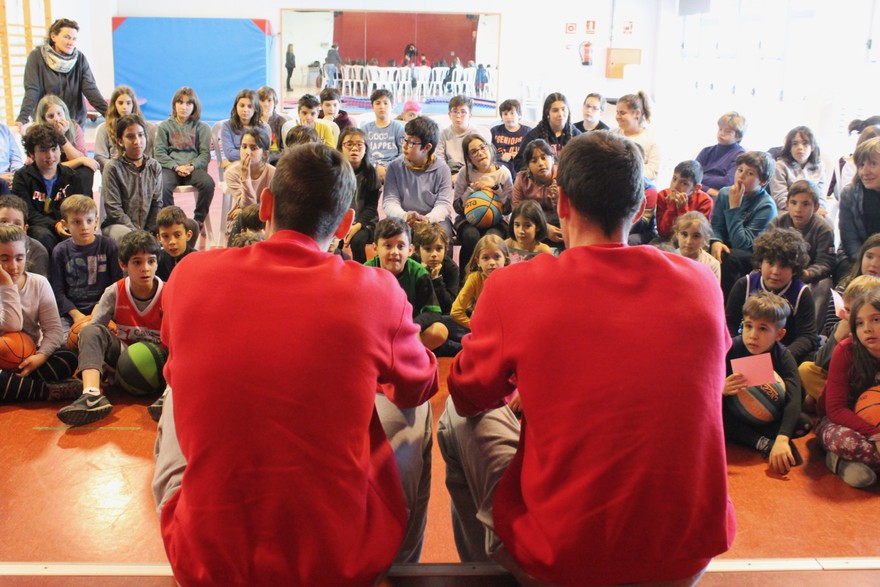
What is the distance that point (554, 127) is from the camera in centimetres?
568

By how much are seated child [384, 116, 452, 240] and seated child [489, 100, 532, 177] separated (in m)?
0.96

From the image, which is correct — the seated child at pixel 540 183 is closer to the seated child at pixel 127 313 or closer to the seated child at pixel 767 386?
the seated child at pixel 767 386

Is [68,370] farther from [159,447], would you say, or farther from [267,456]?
[267,456]

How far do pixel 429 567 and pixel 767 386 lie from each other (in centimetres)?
172

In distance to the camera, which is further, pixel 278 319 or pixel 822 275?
pixel 822 275

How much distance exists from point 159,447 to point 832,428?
2.28m

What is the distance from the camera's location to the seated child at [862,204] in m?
4.31

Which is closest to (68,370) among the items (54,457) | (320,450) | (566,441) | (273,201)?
(54,457)

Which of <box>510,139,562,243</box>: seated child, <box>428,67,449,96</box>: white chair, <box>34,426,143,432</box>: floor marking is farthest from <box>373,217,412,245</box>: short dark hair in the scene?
<box>428,67,449,96</box>: white chair

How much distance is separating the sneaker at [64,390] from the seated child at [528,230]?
2.13 m

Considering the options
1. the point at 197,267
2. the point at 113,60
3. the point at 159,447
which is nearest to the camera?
the point at 197,267

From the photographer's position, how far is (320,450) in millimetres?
1420

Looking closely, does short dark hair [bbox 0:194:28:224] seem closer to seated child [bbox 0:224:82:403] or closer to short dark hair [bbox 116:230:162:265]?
seated child [bbox 0:224:82:403]

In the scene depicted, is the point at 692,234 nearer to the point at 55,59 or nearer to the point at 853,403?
the point at 853,403
